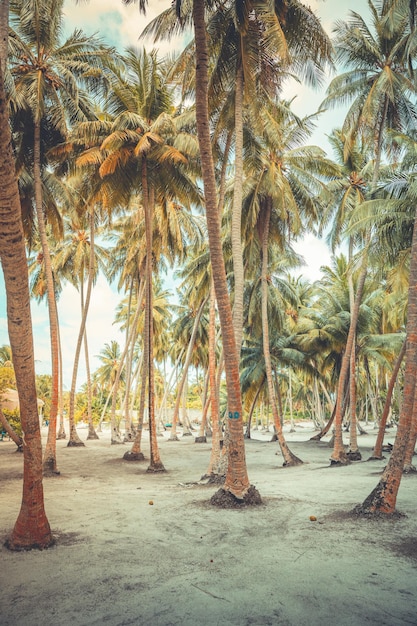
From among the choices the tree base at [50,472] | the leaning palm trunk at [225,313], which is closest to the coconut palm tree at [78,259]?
the tree base at [50,472]

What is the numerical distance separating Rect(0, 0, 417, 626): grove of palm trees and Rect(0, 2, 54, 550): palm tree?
0.02 meters

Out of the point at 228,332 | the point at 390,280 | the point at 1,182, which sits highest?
the point at 390,280

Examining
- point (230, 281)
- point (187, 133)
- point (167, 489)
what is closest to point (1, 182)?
point (167, 489)

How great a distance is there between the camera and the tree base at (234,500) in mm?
7296

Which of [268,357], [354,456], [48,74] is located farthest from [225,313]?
[354,456]

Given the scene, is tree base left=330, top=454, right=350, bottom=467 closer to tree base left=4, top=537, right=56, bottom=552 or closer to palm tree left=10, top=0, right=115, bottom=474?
palm tree left=10, top=0, right=115, bottom=474

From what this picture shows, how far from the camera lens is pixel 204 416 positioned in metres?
27.6

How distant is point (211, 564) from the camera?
4.66 m

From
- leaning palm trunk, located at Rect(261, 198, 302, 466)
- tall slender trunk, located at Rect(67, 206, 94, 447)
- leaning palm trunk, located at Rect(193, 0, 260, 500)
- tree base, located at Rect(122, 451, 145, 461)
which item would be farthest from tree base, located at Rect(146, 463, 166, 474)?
tall slender trunk, located at Rect(67, 206, 94, 447)

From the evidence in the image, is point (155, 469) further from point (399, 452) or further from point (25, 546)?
point (399, 452)

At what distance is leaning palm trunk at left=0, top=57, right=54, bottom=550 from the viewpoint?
13.8 feet

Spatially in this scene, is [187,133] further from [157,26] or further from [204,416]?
[204,416]

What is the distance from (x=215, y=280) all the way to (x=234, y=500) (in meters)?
3.99

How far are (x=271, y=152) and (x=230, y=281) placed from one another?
8.37 meters
